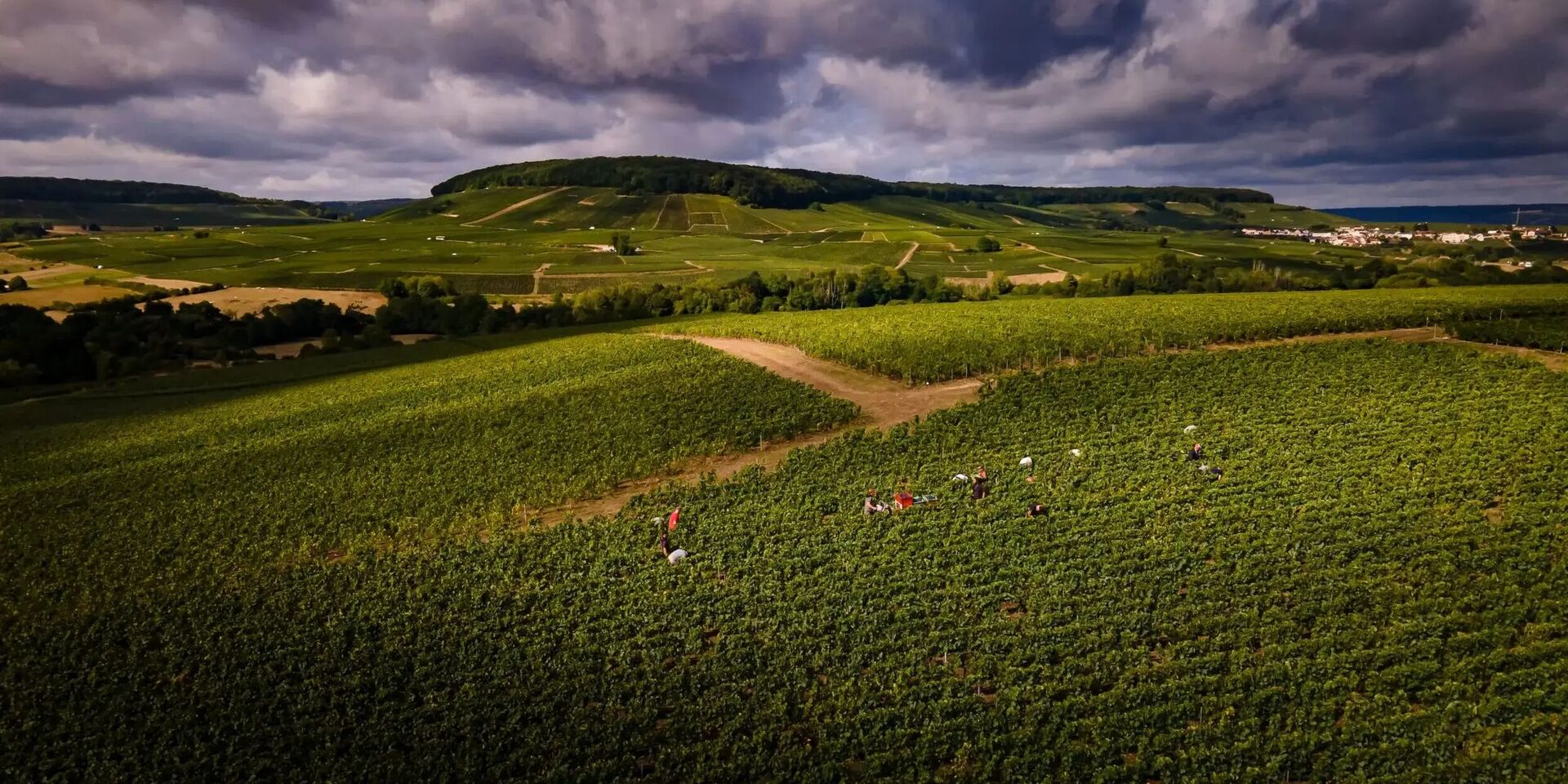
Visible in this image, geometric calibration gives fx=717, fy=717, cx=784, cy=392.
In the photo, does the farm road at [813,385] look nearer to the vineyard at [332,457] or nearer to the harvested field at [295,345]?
the vineyard at [332,457]

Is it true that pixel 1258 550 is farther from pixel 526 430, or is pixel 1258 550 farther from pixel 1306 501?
pixel 526 430

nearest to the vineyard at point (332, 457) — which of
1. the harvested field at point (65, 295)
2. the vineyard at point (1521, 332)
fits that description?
the vineyard at point (1521, 332)

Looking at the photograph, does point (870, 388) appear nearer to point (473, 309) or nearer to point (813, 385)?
point (813, 385)

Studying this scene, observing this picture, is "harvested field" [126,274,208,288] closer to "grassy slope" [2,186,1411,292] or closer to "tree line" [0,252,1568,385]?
"grassy slope" [2,186,1411,292]

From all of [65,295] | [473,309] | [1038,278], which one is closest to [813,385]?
[473,309]

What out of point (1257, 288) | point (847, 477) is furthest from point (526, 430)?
point (1257, 288)

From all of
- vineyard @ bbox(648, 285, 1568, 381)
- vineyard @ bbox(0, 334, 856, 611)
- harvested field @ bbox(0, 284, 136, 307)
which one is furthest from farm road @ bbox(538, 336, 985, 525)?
harvested field @ bbox(0, 284, 136, 307)
